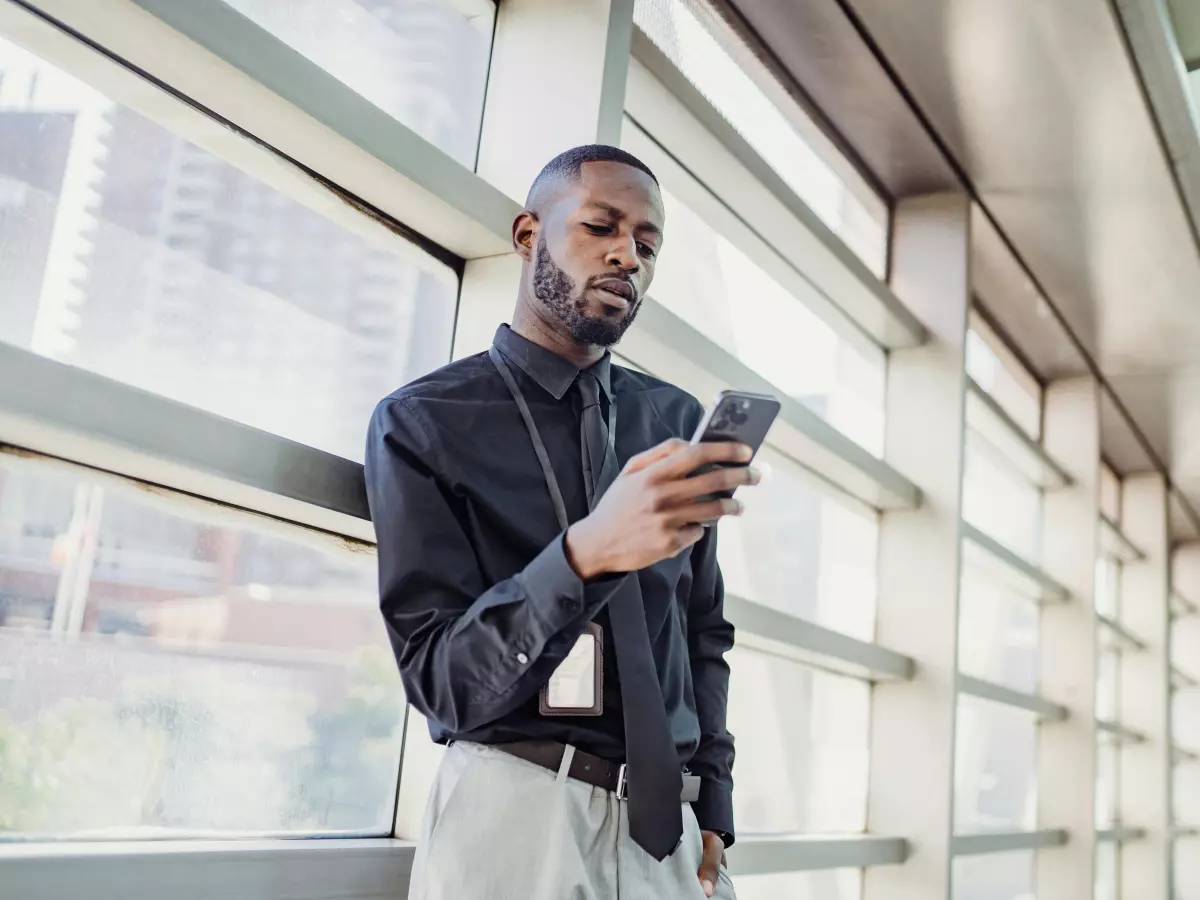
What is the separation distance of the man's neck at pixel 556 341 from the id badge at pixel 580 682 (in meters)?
0.44

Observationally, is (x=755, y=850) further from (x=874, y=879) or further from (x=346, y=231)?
(x=346, y=231)

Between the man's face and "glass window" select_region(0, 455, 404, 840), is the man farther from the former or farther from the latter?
"glass window" select_region(0, 455, 404, 840)

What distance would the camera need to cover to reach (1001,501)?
6043 mm

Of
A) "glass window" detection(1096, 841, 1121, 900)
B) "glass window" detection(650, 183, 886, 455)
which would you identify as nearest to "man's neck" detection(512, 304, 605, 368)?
"glass window" detection(650, 183, 886, 455)

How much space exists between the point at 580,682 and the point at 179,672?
654 millimetres

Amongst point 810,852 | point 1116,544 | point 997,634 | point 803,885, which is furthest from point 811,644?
point 1116,544

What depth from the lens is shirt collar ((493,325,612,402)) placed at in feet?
5.66

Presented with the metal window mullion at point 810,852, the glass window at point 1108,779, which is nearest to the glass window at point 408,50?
the metal window mullion at point 810,852

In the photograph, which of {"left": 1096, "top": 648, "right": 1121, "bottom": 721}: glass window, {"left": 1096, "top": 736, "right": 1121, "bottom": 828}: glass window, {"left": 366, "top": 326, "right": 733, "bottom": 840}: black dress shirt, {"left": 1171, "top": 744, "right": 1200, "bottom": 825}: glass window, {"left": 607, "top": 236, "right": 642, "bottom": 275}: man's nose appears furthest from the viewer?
{"left": 1171, "top": 744, "right": 1200, "bottom": 825}: glass window

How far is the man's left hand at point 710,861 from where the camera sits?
5.75ft

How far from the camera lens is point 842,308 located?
4.16m

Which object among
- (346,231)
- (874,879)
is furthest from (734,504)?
(874,879)

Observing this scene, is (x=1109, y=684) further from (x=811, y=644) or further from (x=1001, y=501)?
(x=811, y=644)

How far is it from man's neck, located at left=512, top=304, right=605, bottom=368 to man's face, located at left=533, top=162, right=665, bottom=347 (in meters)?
0.04
